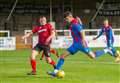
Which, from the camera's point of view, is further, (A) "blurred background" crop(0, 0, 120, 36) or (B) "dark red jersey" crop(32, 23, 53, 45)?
(A) "blurred background" crop(0, 0, 120, 36)

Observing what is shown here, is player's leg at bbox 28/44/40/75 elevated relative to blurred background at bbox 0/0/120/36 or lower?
lower

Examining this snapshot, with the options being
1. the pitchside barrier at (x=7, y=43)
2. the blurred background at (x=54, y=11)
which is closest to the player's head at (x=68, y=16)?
the pitchside barrier at (x=7, y=43)

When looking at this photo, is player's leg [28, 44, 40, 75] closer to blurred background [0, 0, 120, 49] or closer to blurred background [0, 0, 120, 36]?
blurred background [0, 0, 120, 49]

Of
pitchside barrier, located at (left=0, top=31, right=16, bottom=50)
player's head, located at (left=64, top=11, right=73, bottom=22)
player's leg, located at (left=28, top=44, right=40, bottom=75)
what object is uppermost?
player's head, located at (left=64, top=11, right=73, bottom=22)

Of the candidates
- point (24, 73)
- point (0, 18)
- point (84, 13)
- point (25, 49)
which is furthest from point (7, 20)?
point (24, 73)

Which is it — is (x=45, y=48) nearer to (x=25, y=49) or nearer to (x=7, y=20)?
(x=25, y=49)

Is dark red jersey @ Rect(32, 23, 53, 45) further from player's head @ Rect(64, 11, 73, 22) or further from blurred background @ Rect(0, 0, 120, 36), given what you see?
blurred background @ Rect(0, 0, 120, 36)

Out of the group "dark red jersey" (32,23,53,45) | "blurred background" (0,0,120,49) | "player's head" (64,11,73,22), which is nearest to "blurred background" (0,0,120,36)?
"blurred background" (0,0,120,49)

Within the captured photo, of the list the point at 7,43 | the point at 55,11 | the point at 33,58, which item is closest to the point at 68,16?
the point at 33,58

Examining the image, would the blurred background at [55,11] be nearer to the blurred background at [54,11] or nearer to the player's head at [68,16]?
the blurred background at [54,11]

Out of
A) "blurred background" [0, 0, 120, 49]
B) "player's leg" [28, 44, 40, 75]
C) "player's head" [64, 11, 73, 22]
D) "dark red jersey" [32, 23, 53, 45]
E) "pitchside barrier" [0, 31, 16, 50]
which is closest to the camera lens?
"player's head" [64, 11, 73, 22]

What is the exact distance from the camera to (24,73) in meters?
17.4

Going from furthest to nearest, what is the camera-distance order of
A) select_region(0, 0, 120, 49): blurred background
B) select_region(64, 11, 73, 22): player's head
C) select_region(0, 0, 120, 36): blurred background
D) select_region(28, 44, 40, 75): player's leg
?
select_region(0, 0, 120, 36): blurred background < select_region(0, 0, 120, 49): blurred background < select_region(28, 44, 40, 75): player's leg < select_region(64, 11, 73, 22): player's head

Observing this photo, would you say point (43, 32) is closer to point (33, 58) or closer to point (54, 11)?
point (33, 58)
